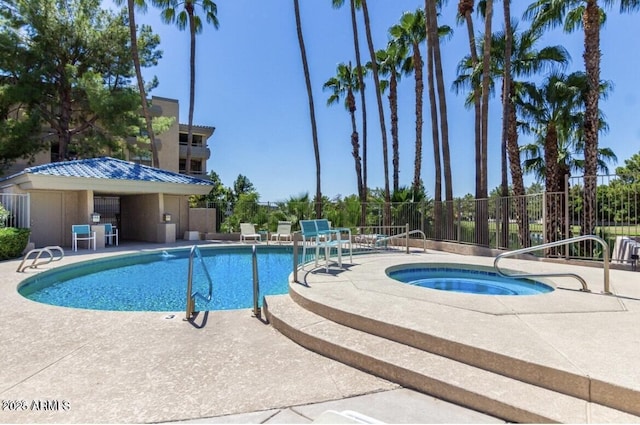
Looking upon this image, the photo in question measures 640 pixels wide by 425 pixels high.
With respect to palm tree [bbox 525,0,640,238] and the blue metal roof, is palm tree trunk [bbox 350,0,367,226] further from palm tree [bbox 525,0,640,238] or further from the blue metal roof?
palm tree [bbox 525,0,640,238]

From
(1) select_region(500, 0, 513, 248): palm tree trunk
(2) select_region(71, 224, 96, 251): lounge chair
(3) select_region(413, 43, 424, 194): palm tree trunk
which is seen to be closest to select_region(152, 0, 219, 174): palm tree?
(2) select_region(71, 224, 96, 251): lounge chair

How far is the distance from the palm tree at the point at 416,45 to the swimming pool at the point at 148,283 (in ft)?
35.3

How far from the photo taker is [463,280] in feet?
28.4

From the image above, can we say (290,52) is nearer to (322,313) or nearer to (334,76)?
(334,76)

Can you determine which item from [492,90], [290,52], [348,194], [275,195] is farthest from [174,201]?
[492,90]

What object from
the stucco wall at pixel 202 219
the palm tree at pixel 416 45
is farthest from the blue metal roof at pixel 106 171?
the palm tree at pixel 416 45

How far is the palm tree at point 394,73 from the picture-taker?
69.0 ft

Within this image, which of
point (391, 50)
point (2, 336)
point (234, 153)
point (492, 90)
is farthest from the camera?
point (234, 153)

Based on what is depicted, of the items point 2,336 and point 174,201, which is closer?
point 2,336

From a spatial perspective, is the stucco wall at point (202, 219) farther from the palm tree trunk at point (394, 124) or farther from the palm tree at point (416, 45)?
the palm tree at point (416, 45)

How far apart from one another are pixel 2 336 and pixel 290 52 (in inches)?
899

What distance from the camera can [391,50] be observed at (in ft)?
69.4

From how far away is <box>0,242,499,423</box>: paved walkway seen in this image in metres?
2.80

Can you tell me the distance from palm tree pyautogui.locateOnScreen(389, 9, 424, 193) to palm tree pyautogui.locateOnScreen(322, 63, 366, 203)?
3567 mm
